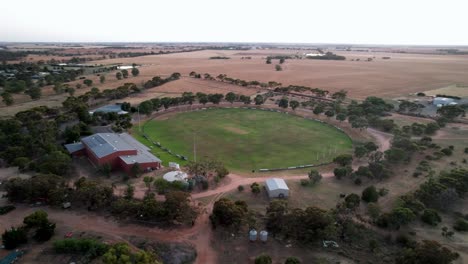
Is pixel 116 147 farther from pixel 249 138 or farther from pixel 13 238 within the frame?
pixel 249 138

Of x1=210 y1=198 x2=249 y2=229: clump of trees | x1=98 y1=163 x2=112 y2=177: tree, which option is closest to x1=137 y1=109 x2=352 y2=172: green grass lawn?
x1=98 y1=163 x2=112 y2=177: tree

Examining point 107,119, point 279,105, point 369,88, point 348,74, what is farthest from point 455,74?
point 107,119

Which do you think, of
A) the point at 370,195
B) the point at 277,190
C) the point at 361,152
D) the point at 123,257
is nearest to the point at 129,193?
the point at 123,257

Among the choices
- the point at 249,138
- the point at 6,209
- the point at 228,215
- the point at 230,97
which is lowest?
the point at 6,209

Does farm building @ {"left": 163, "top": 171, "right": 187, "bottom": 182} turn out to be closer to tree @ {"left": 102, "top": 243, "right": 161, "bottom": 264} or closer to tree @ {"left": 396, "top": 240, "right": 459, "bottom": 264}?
tree @ {"left": 102, "top": 243, "right": 161, "bottom": 264}

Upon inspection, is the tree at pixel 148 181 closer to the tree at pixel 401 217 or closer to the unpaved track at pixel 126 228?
the unpaved track at pixel 126 228

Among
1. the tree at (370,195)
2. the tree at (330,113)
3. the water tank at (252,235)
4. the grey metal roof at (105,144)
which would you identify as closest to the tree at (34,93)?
the grey metal roof at (105,144)
